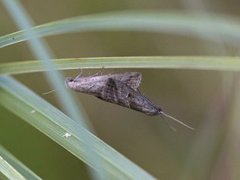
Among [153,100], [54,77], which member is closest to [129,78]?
[54,77]

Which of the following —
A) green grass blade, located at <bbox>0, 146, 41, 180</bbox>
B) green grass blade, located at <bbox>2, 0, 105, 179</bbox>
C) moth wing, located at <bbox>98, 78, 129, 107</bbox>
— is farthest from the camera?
moth wing, located at <bbox>98, 78, 129, 107</bbox>

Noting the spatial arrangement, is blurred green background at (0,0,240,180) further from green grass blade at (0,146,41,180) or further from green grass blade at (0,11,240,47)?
green grass blade at (0,11,240,47)

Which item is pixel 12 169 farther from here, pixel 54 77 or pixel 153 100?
pixel 153 100

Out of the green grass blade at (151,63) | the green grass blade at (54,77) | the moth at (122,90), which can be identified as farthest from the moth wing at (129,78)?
the green grass blade at (54,77)

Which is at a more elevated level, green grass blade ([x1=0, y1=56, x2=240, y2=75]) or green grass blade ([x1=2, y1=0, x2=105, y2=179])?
green grass blade ([x1=0, y1=56, x2=240, y2=75])

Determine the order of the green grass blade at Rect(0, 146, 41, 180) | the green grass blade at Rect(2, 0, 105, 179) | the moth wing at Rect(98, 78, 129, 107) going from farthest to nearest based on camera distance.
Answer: the moth wing at Rect(98, 78, 129, 107), the green grass blade at Rect(0, 146, 41, 180), the green grass blade at Rect(2, 0, 105, 179)

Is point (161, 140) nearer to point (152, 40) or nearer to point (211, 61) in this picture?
point (152, 40)

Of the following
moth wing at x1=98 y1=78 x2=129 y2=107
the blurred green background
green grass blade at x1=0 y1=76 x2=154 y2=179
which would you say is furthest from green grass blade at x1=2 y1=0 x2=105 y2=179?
the blurred green background

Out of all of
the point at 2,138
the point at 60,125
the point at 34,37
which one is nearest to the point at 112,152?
the point at 60,125
